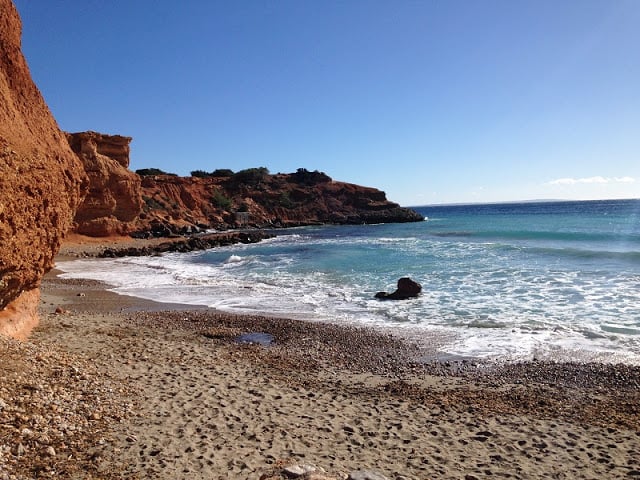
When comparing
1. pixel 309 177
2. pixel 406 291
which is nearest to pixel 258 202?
pixel 309 177

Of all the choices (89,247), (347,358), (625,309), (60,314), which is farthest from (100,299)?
(89,247)

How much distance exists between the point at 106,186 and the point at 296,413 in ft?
116

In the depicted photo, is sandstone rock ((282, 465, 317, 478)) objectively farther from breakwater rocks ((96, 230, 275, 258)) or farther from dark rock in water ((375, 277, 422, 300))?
breakwater rocks ((96, 230, 275, 258))

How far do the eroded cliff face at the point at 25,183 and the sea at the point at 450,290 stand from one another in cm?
616

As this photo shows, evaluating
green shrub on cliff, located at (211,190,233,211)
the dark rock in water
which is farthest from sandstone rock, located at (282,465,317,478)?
green shrub on cliff, located at (211,190,233,211)

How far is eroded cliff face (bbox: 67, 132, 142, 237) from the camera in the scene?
114 feet

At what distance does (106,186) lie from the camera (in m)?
36.2

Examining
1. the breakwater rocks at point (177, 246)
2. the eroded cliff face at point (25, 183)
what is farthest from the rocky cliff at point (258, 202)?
the eroded cliff face at point (25, 183)

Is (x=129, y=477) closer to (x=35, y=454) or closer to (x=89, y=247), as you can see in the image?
(x=35, y=454)

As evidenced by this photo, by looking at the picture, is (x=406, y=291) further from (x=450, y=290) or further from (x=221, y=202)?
(x=221, y=202)

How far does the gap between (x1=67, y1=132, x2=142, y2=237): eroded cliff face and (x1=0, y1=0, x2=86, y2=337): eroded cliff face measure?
28055 millimetres

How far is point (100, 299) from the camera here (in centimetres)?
1445

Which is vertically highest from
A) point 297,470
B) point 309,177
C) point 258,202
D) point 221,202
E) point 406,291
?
point 309,177

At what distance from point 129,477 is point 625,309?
12.6 metres
